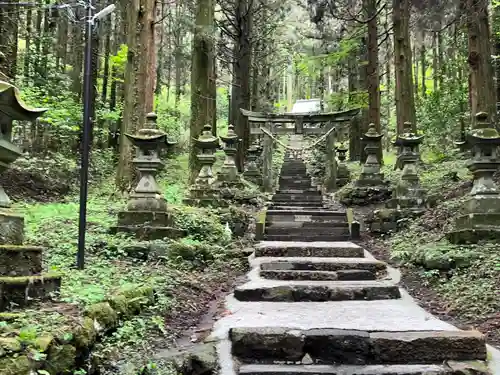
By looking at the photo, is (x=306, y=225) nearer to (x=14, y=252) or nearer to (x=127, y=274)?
(x=127, y=274)

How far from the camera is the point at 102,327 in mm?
3875

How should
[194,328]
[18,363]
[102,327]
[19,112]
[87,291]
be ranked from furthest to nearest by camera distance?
1. [194,328]
2. [87,291]
3. [19,112]
4. [102,327]
5. [18,363]

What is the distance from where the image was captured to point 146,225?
25.0 feet

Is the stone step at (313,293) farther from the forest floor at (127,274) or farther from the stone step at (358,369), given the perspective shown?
the stone step at (358,369)

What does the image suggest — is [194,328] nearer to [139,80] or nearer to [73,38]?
[139,80]

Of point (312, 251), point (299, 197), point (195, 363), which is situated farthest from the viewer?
point (299, 197)

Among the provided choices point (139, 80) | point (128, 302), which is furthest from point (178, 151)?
point (128, 302)

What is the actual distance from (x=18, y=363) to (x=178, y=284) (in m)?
3.69

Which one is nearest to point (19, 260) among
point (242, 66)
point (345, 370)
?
point (345, 370)

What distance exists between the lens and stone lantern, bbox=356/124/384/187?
1372cm

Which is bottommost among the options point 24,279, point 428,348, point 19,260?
point 428,348

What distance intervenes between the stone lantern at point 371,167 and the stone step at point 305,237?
13.5 ft

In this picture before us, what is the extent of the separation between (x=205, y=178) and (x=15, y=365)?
8.59m

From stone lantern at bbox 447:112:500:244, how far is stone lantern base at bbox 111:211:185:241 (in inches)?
179
